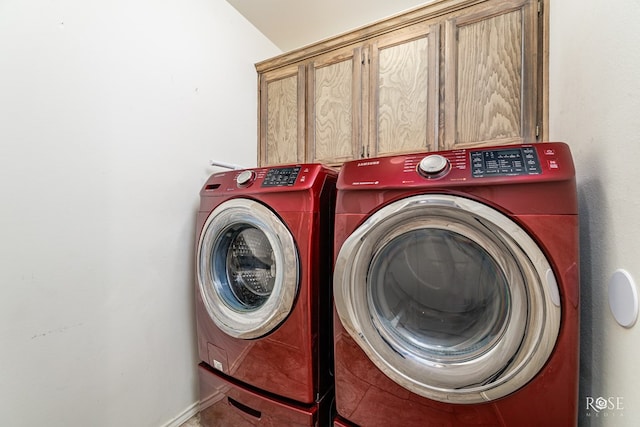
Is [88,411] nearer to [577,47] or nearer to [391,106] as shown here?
[391,106]

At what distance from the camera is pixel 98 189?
3.23 feet

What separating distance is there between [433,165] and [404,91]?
2.81 feet

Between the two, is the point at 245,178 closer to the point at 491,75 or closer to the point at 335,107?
the point at 335,107

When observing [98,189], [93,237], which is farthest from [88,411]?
[98,189]

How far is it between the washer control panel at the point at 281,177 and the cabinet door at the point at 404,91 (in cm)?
64

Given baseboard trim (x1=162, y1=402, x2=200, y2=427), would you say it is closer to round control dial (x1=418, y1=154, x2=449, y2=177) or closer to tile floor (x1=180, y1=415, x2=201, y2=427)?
tile floor (x1=180, y1=415, x2=201, y2=427)

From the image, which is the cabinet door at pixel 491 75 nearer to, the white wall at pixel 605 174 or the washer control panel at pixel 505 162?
the white wall at pixel 605 174

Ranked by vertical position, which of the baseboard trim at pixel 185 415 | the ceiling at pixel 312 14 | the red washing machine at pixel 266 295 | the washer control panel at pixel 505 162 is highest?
the ceiling at pixel 312 14

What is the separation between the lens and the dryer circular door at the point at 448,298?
2.03 feet

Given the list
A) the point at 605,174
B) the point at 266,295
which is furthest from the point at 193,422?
the point at 605,174

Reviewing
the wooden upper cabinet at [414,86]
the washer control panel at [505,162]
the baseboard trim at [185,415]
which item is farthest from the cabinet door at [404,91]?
the baseboard trim at [185,415]

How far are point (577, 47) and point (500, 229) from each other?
28.6 inches

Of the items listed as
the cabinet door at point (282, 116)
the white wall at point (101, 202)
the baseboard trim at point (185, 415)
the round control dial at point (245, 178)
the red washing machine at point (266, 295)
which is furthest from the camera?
the cabinet door at point (282, 116)

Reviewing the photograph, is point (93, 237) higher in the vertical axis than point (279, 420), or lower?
higher
